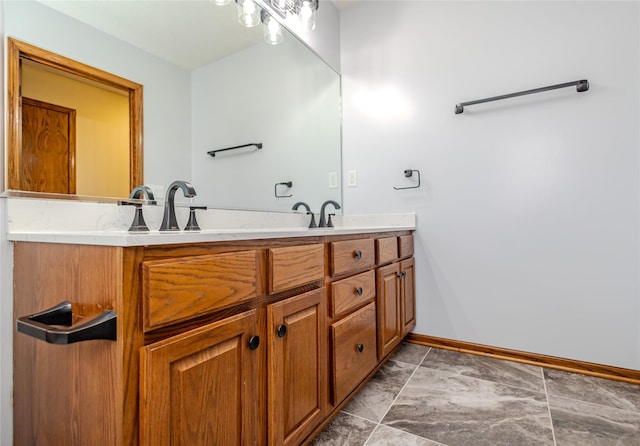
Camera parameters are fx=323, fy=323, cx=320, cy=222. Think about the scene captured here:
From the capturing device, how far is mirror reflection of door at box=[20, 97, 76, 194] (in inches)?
34.9

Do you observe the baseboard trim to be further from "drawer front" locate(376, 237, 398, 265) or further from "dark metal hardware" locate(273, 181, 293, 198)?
"dark metal hardware" locate(273, 181, 293, 198)

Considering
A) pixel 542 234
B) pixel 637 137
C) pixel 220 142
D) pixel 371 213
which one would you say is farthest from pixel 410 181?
pixel 220 142

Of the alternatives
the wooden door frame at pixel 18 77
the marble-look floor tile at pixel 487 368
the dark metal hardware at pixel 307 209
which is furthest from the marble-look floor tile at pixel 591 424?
the wooden door frame at pixel 18 77

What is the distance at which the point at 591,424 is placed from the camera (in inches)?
47.8

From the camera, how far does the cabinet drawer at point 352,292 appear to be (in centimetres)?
121

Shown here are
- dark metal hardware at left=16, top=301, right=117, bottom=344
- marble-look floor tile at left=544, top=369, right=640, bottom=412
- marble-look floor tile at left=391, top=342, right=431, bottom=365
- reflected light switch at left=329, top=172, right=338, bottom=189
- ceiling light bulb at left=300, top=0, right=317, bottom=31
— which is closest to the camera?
dark metal hardware at left=16, top=301, right=117, bottom=344

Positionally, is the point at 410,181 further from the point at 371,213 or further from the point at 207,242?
the point at 207,242

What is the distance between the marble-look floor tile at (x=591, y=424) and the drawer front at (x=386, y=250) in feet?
2.94

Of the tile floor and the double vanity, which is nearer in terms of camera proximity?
the double vanity

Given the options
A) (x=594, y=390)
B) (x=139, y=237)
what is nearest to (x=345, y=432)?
(x=139, y=237)

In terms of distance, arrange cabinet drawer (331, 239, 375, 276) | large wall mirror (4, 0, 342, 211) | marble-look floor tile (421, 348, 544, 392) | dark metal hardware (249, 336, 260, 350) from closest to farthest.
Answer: dark metal hardware (249, 336, 260, 350) < large wall mirror (4, 0, 342, 211) < cabinet drawer (331, 239, 375, 276) < marble-look floor tile (421, 348, 544, 392)

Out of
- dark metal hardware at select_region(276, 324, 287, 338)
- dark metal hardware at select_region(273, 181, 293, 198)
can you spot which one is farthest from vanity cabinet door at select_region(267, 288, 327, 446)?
dark metal hardware at select_region(273, 181, 293, 198)

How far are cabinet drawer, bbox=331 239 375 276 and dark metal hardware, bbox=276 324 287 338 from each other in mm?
330

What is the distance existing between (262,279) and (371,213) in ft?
4.73
